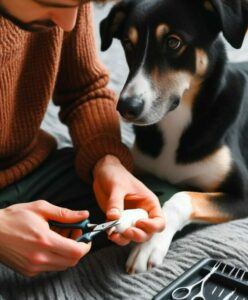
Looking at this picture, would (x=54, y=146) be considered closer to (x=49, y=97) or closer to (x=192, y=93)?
(x=49, y=97)

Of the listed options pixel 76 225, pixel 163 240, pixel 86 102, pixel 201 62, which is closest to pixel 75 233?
pixel 76 225

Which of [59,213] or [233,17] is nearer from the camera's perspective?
[59,213]

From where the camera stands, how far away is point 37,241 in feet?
3.16

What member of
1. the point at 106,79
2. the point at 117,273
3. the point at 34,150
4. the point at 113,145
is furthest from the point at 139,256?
the point at 106,79

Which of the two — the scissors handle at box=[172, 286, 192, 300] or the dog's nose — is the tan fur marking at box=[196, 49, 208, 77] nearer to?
the dog's nose

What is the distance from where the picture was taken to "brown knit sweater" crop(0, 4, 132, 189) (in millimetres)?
1278

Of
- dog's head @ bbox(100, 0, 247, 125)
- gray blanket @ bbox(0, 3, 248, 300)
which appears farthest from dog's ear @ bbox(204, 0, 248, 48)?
gray blanket @ bbox(0, 3, 248, 300)

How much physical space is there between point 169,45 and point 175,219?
1.32 ft

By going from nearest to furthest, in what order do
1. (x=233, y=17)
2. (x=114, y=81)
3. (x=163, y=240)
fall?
(x=163, y=240)
(x=233, y=17)
(x=114, y=81)

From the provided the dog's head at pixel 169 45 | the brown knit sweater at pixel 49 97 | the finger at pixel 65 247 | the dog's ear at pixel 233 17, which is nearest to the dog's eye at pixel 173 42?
the dog's head at pixel 169 45

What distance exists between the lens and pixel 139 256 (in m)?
1.10

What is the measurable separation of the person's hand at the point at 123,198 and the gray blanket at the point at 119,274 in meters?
0.07

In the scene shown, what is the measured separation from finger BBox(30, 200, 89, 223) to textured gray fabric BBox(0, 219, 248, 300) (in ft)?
0.44

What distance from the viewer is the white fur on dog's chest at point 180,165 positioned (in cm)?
139
